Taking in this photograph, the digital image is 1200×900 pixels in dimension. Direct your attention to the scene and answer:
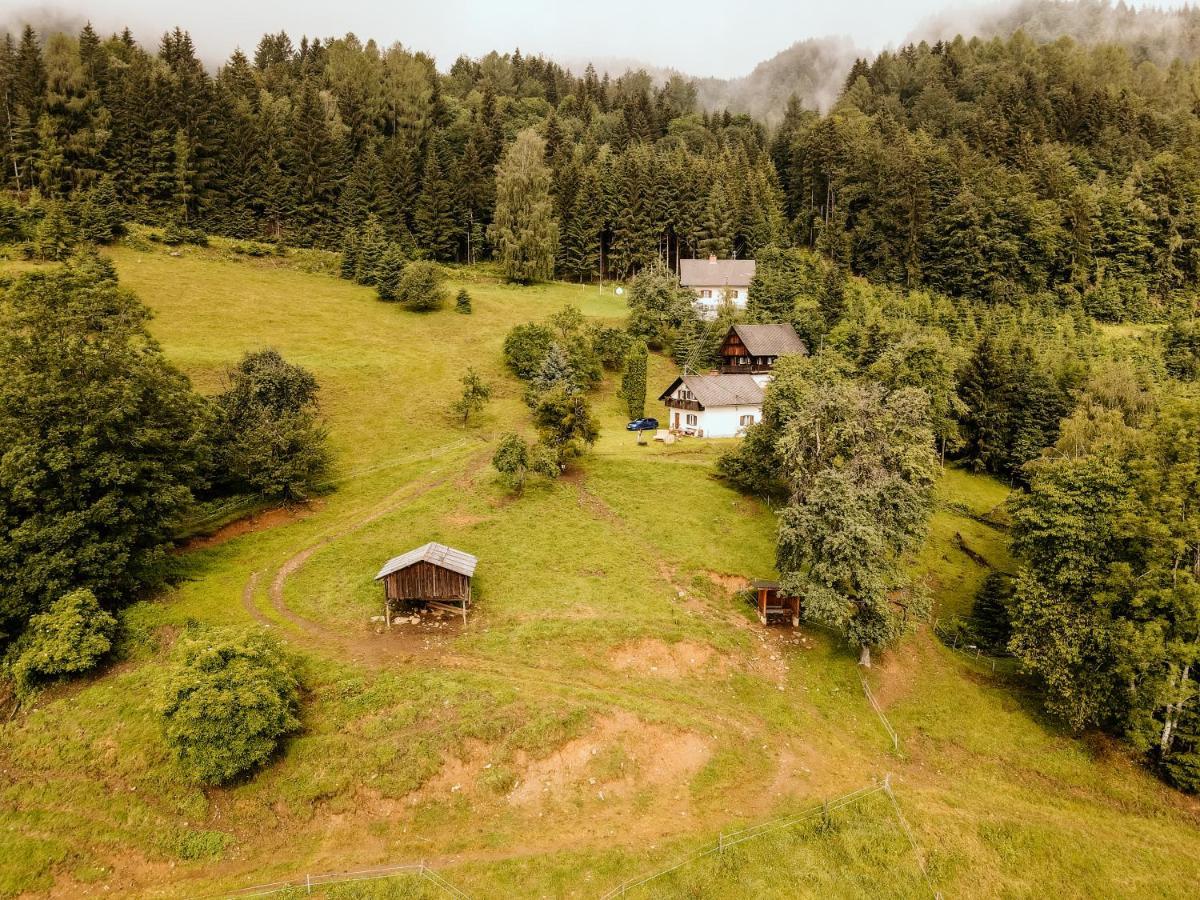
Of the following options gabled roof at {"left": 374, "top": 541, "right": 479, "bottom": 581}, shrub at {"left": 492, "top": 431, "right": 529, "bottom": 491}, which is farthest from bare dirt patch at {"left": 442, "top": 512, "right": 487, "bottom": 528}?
gabled roof at {"left": 374, "top": 541, "right": 479, "bottom": 581}

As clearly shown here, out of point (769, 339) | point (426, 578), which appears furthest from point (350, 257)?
point (426, 578)

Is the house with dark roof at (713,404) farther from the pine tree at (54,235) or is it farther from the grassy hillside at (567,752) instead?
the pine tree at (54,235)

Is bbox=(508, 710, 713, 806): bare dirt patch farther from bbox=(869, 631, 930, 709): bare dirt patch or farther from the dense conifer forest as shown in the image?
bbox=(869, 631, 930, 709): bare dirt patch

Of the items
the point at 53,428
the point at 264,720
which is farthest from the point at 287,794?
the point at 53,428

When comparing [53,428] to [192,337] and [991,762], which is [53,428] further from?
[991,762]

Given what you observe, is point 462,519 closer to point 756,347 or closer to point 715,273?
point 756,347

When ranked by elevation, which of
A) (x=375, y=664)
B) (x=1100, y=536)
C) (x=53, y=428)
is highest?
(x=53, y=428)

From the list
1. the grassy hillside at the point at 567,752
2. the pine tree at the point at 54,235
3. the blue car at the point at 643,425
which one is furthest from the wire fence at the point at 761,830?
the pine tree at the point at 54,235
